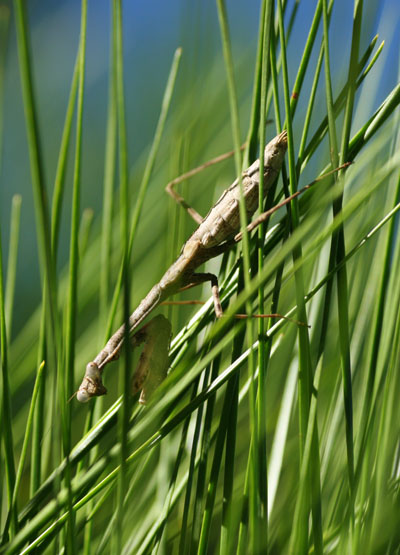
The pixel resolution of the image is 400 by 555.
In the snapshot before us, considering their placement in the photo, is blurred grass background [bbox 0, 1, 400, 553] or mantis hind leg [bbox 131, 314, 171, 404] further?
mantis hind leg [bbox 131, 314, 171, 404]

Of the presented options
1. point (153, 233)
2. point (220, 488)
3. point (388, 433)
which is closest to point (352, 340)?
point (388, 433)

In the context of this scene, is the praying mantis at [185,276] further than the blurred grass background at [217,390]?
Yes

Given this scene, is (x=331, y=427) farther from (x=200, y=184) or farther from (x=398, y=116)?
(x=200, y=184)

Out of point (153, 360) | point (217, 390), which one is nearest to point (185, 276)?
point (153, 360)

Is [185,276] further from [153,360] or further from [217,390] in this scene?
[217,390]

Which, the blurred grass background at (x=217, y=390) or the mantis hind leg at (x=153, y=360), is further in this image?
the mantis hind leg at (x=153, y=360)

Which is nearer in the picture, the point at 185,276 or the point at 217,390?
the point at 217,390

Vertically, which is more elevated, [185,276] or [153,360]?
[185,276]
